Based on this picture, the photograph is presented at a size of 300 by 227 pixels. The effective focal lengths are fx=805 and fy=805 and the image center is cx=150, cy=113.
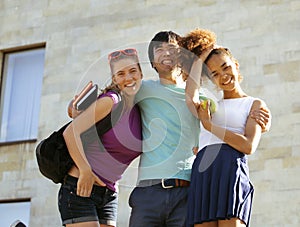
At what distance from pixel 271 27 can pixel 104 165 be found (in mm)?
7582

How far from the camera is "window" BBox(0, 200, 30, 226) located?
13.3 m

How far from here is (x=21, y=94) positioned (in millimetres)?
14164

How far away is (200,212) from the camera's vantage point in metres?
4.71

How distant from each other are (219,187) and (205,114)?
44 centimetres

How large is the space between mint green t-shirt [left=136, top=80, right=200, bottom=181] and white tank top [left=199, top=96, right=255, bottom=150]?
10cm

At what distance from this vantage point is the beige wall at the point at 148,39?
37.0ft

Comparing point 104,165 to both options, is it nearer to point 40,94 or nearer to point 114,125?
point 114,125

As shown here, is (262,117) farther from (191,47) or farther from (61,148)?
(61,148)

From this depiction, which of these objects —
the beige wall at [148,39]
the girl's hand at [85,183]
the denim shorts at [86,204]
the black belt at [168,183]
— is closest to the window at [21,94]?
the beige wall at [148,39]

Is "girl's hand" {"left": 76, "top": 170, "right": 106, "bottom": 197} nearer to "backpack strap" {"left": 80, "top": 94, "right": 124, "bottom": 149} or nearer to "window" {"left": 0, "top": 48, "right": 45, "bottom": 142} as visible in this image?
"backpack strap" {"left": 80, "top": 94, "right": 124, "bottom": 149}

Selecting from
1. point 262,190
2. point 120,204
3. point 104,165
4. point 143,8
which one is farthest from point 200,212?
point 143,8

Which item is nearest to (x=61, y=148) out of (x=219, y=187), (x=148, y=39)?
(x=219, y=187)

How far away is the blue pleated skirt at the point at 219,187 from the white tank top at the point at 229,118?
0.06 m

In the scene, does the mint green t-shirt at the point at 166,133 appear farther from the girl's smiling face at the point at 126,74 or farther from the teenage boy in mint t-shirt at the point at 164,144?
the girl's smiling face at the point at 126,74
